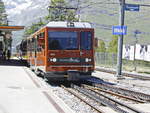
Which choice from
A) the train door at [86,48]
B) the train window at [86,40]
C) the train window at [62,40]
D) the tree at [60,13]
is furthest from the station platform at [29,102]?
the tree at [60,13]

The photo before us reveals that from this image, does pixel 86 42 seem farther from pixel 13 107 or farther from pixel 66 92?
pixel 13 107

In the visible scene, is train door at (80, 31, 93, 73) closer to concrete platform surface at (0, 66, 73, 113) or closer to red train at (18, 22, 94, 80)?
red train at (18, 22, 94, 80)

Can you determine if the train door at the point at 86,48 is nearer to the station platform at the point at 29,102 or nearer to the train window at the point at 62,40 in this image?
the train window at the point at 62,40

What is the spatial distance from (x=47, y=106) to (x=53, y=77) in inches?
229

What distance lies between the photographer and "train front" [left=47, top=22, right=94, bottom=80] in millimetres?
16250

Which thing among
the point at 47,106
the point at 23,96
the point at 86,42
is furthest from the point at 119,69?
the point at 47,106

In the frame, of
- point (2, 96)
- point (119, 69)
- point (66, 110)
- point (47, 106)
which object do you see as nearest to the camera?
point (66, 110)

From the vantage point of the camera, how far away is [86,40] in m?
16.5

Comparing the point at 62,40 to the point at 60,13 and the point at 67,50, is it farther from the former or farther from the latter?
the point at 60,13

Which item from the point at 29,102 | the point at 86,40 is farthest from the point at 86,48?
the point at 29,102

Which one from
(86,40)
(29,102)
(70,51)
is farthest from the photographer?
(86,40)

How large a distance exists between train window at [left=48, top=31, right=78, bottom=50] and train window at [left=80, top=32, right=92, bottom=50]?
28 cm

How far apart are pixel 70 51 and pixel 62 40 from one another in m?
0.63

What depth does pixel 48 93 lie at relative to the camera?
13891 mm
